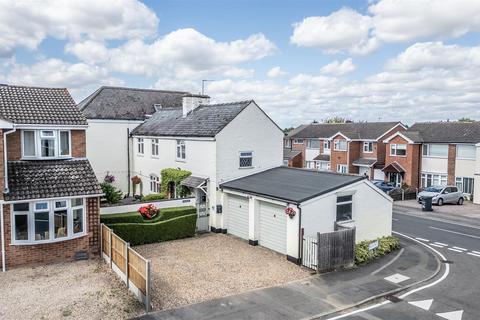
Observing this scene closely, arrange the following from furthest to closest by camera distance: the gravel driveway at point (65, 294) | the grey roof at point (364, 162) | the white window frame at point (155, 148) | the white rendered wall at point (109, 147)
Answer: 1. the grey roof at point (364, 162)
2. the white rendered wall at point (109, 147)
3. the white window frame at point (155, 148)
4. the gravel driveway at point (65, 294)

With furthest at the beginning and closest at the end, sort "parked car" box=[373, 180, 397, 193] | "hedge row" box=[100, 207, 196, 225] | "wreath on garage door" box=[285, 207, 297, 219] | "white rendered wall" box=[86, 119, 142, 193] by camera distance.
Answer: "parked car" box=[373, 180, 397, 193] < "white rendered wall" box=[86, 119, 142, 193] < "hedge row" box=[100, 207, 196, 225] < "wreath on garage door" box=[285, 207, 297, 219]

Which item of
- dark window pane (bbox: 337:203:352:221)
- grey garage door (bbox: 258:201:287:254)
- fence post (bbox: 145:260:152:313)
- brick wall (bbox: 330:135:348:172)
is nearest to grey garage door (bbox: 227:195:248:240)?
grey garage door (bbox: 258:201:287:254)

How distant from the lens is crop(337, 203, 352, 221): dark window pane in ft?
58.8

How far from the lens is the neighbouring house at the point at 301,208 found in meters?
16.9

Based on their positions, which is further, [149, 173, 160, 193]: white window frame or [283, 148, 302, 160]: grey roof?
[283, 148, 302, 160]: grey roof

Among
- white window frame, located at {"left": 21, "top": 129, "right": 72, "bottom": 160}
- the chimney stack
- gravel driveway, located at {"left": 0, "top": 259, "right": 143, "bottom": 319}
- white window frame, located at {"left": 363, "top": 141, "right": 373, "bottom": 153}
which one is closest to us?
gravel driveway, located at {"left": 0, "top": 259, "right": 143, "bottom": 319}

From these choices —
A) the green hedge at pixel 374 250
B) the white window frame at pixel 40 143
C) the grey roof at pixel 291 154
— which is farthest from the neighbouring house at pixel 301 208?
the grey roof at pixel 291 154

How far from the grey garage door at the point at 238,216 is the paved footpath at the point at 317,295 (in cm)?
631

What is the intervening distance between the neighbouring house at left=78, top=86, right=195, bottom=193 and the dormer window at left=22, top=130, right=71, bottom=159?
14.9 meters

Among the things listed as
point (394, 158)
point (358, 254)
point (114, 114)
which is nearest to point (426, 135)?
point (394, 158)

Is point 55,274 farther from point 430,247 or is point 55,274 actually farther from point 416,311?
point 430,247

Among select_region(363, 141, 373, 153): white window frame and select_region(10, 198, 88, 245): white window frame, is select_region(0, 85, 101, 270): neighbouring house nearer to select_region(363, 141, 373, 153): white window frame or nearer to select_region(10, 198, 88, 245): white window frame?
select_region(10, 198, 88, 245): white window frame

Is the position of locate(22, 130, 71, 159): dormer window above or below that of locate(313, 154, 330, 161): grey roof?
above

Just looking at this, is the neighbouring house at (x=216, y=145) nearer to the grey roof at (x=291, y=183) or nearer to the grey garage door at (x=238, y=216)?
the grey garage door at (x=238, y=216)
